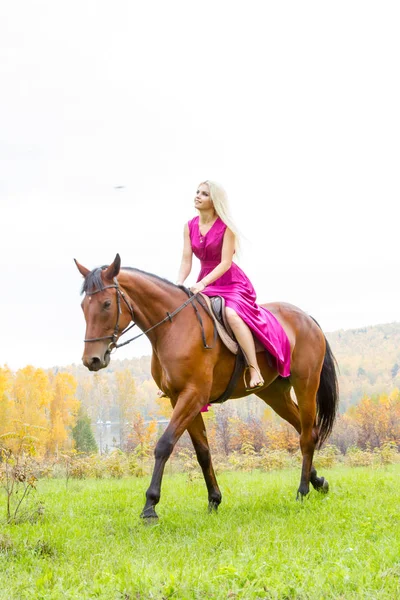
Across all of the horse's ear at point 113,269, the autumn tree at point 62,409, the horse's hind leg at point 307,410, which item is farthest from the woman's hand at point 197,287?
the autumn tree at point 62,409

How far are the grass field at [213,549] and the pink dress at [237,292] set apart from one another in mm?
1851

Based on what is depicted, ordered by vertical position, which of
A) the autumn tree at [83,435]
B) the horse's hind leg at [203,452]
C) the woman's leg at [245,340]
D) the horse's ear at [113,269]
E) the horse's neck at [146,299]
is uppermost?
the horse's ear at [113,269]

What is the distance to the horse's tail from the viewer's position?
8.55m

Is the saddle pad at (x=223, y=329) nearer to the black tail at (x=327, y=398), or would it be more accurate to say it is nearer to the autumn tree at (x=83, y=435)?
the black tail at (x=327, y=398)

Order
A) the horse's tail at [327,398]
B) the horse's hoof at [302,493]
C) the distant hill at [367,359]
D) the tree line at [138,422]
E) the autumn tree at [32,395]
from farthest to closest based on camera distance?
1. the distant hill at [367,359]
2. the autumn tree at [32,395]
3. the tree line at [138,422]
4. the horse's tail at [327,398]
5. the horse's hoof at [302,493]

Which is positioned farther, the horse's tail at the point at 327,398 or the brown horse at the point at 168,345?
the horse's tail at the point at 327,398

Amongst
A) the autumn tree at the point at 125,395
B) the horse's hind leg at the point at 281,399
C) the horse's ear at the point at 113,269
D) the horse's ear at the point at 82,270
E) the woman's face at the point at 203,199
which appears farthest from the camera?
the autumn tree at the point at 125,395

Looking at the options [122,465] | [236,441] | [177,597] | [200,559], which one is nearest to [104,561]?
[200,559]

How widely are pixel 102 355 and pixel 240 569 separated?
2.52 metres

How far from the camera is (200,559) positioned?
4.78m

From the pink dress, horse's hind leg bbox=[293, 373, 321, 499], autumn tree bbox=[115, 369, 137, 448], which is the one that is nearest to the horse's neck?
the pink dress

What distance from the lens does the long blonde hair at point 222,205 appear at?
7.09 m

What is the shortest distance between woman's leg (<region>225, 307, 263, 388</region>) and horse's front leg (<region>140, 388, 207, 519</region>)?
897 mm

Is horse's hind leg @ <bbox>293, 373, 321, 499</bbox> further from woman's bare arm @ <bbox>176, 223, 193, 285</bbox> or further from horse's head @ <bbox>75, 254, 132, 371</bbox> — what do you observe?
horse's head @ <bbox>75, 254, 132, 371</bbox>
